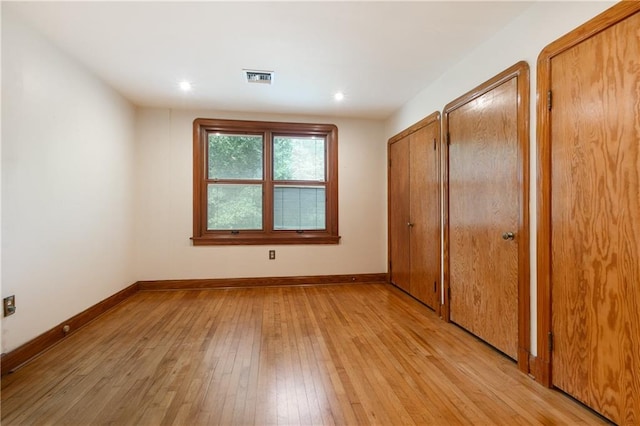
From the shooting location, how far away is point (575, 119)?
5.16 feet

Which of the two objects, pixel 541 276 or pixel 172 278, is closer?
pixel 541 276

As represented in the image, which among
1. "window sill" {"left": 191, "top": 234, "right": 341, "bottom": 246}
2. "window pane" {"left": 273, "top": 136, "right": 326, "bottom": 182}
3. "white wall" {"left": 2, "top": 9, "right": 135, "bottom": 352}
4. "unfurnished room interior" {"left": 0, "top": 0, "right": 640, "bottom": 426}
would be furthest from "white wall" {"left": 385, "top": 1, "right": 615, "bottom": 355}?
"white wall" {"left": 2, "top": 9, "right": 135, "bottom": 352}

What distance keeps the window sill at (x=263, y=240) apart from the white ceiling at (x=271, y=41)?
1823 millimetres

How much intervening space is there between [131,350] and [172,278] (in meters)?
1.75

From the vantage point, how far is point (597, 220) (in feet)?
4.79

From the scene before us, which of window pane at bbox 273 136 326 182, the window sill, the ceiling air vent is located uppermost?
the ceiling air vent

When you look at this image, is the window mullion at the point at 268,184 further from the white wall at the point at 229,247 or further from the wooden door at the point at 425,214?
the wooden door at the point at 425,214

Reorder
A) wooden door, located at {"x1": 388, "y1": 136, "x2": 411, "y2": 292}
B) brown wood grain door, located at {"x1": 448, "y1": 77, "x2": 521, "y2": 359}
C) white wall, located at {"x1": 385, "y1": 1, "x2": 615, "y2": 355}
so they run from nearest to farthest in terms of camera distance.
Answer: white wall, located at {"x1": 385, "y1": 1, "x2": 615, "y2": 355}, brown wood grain door, located at {"x1": 448, "y1": 77, "x2": 521, "y2": 359}, wooden door, located at {"x1": 388, "y1": 136, "x2": 411, "y2": 292}

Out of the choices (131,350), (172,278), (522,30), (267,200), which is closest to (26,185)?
(131,350)

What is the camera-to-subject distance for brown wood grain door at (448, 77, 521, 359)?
78.8 inches

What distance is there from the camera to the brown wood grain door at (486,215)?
78.8 inches

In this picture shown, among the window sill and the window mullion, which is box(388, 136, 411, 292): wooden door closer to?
the window sill

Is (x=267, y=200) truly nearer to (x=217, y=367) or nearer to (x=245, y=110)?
(x=245, y=110)

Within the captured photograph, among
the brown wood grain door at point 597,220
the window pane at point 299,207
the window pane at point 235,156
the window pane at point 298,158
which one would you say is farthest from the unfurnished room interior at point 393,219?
the window pane at point 299,207
